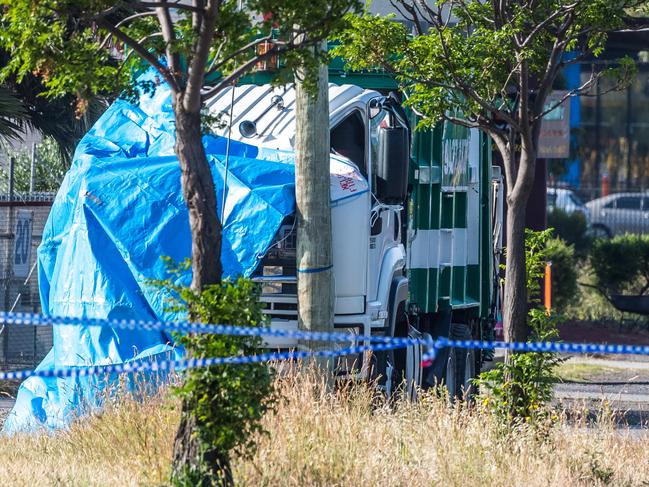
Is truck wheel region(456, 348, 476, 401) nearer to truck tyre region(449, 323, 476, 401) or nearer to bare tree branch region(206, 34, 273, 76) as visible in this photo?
truck tyre region(449, 323, 476, 401)

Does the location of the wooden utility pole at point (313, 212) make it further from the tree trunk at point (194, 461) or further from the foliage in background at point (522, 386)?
the tree trunk at point (194, 461)

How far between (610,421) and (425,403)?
1.27 m

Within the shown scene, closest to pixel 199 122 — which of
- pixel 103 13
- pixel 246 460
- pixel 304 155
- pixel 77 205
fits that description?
pixel 103 13

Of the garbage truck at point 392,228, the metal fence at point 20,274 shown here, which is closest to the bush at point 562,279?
the garbage truck at point 392,228

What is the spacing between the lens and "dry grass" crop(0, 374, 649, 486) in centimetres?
676

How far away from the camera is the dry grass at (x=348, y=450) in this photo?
6.76 meters

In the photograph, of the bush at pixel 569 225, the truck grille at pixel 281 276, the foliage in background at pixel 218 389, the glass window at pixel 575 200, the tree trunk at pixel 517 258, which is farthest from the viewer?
the glass window at pixel 575 200

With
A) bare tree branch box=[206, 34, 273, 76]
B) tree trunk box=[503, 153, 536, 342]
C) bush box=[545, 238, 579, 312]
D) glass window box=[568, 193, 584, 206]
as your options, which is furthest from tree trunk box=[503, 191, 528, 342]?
glass window box=[568, 193, 584, 206]

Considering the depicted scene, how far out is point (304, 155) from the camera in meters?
9.15

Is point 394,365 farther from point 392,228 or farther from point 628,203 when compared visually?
point 628,203

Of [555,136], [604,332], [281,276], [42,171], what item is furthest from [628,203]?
[281,276]

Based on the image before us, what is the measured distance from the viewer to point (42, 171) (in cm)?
1905

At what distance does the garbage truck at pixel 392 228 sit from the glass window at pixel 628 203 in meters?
29.5

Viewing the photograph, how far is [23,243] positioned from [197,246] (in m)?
8.56
